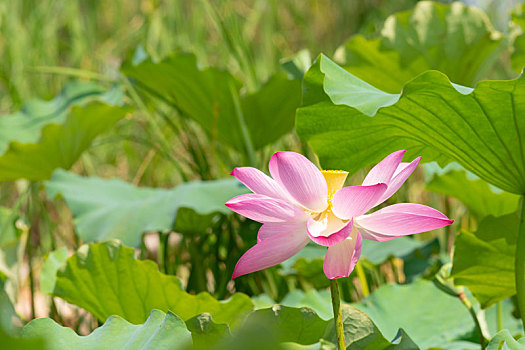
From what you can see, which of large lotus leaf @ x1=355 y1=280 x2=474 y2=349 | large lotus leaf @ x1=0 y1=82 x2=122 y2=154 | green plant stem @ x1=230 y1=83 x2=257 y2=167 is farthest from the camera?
large lotus leaf @ x1=0 y1=82 x2=122 y2=154

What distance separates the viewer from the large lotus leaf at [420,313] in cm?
76

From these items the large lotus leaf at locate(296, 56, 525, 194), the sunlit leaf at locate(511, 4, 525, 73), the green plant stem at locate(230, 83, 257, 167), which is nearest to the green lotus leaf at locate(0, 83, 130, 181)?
the green plant stem at locate(230, 83, 257, 167)

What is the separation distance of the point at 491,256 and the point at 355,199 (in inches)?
14.1

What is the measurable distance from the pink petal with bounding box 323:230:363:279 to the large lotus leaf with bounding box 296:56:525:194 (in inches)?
6.5

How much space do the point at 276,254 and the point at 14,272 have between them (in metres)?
0.97

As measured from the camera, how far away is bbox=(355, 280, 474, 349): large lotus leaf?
759 millimetres

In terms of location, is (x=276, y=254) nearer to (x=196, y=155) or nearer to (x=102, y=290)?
(x=102, y=290)

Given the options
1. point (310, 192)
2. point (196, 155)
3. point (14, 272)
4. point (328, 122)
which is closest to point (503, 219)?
point (328, 122)

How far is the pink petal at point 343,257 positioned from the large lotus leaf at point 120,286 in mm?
248

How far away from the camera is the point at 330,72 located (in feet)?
1.95

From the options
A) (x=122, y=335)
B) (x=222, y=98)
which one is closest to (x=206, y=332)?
(x=122, y=335)

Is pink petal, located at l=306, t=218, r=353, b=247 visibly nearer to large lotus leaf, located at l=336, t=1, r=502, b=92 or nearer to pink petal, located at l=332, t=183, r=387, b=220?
pink petal, located at l=332, t=183, r=387, b=220

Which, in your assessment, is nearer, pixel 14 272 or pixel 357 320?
pixel 357 320

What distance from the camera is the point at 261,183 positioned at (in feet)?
1.38
